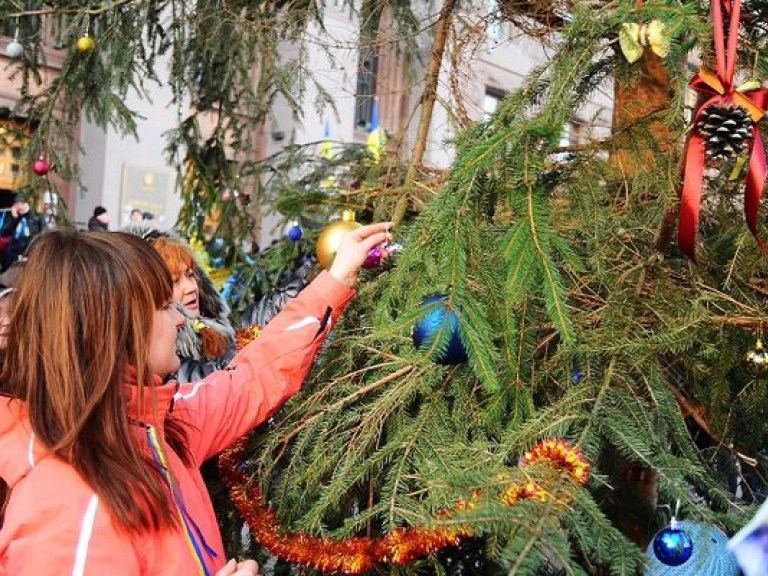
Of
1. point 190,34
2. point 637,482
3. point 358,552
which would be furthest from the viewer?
point 190,34

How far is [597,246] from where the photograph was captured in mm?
1966

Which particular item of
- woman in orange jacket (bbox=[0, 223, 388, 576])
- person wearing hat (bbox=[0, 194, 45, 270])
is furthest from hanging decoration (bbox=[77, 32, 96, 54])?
person wearing hat (bbox=[0, 194, 45, 270])

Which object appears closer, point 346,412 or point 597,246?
point 597,246

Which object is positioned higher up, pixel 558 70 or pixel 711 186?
pixel 558 70

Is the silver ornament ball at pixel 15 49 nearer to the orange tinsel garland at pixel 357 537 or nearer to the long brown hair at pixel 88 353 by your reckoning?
the orange tinsel garland at pixel 357 537

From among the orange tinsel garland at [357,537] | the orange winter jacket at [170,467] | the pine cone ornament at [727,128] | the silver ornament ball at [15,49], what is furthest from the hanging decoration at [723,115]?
the silver ornament ball at [15,49]

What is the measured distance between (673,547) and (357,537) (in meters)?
0.66

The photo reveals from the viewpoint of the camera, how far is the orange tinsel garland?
A: 1.47 m

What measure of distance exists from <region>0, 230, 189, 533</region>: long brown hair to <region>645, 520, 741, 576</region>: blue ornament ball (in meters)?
0.86

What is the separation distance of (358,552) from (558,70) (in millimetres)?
1015

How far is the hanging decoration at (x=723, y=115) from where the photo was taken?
1472 millimetres

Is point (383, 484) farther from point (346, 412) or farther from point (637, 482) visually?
point (637, 482)

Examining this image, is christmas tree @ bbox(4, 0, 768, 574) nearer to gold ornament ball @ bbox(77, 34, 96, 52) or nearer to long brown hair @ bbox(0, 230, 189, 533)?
long brown hair @ bbox(0, 230, 189, 533)

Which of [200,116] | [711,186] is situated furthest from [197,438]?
[200,116]
